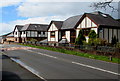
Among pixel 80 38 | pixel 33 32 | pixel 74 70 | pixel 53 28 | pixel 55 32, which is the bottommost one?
pixel 74 70

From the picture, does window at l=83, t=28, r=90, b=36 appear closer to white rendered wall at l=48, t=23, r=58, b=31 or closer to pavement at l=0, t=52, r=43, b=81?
white rendered wall at l=48, t=23, r=58, b=31

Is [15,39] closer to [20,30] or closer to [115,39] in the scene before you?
[20,30]

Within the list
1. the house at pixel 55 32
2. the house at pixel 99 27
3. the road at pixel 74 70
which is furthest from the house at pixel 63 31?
the road at pixel 74 70

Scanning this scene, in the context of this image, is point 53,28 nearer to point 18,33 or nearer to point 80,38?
point 80,38

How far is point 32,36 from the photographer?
60906mm

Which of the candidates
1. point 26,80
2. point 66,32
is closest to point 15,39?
point 66,32

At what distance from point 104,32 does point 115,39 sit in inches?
128

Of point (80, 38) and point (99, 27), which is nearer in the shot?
point (99, 27)

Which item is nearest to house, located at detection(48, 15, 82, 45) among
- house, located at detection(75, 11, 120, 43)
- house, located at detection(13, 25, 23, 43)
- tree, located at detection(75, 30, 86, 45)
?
house, located at detection(75, 11, 120, 43)

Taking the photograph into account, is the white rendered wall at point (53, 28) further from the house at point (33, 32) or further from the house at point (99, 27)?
the house at point (33, 32)

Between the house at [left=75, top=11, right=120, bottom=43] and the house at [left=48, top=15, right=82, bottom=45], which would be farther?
the house at [left=48, top=15, right=82, bottom=45]

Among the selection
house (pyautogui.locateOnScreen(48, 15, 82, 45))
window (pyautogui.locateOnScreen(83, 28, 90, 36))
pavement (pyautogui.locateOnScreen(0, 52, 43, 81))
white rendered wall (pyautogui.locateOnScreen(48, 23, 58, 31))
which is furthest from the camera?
white rendered wall (pyautogui.locateOnScreen(48, 23, 58, 31))

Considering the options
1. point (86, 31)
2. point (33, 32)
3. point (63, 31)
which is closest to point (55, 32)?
point (63, 31)

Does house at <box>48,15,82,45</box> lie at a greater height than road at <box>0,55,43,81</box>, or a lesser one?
greater
